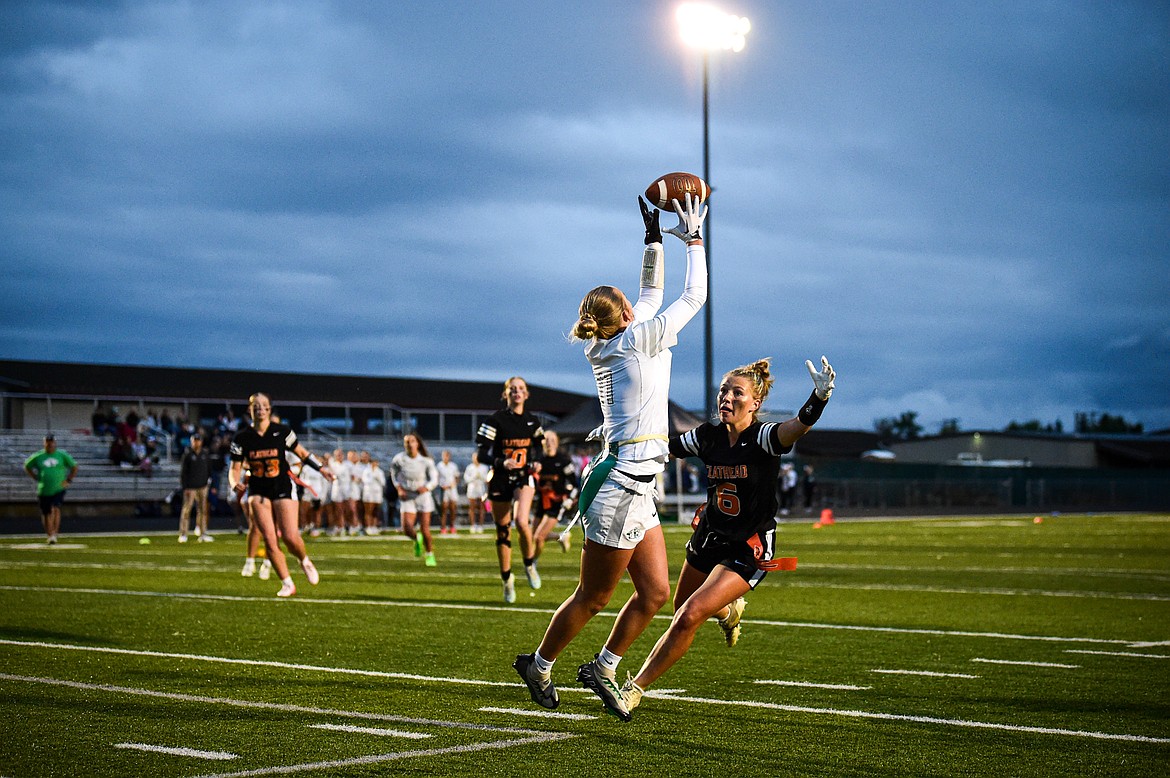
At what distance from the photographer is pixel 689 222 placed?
6.47 m

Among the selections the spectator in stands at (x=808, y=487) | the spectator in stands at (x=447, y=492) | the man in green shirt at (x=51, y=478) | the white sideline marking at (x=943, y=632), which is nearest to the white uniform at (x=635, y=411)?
the white sideline marking at (x=943, y=632)

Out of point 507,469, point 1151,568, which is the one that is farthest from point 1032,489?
point 507,469

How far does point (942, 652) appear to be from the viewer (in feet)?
30.7

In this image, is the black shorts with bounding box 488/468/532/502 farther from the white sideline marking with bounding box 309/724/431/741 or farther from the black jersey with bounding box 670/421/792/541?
the white sideline marking with bounding box 309/724/431/741

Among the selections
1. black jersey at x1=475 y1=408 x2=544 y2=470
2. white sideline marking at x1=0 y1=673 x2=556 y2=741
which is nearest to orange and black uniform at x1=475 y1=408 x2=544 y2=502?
black jersey at x1=475 y1=408 x2=544 y2=470

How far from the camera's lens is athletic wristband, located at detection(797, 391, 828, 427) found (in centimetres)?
628

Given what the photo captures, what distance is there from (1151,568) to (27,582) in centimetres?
1473

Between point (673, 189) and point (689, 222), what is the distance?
23 cm

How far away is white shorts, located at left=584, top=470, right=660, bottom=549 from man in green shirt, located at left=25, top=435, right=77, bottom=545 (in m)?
19.8

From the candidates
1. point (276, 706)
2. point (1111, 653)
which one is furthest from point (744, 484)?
point (1111, 653)

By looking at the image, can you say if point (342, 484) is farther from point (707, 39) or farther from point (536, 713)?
point (536, 713)

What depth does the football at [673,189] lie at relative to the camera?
6.59 metres

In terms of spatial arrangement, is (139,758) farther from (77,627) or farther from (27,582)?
(27,582)

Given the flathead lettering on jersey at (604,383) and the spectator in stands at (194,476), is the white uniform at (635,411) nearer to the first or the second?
the flathead lettering on jersey at (604,383)
